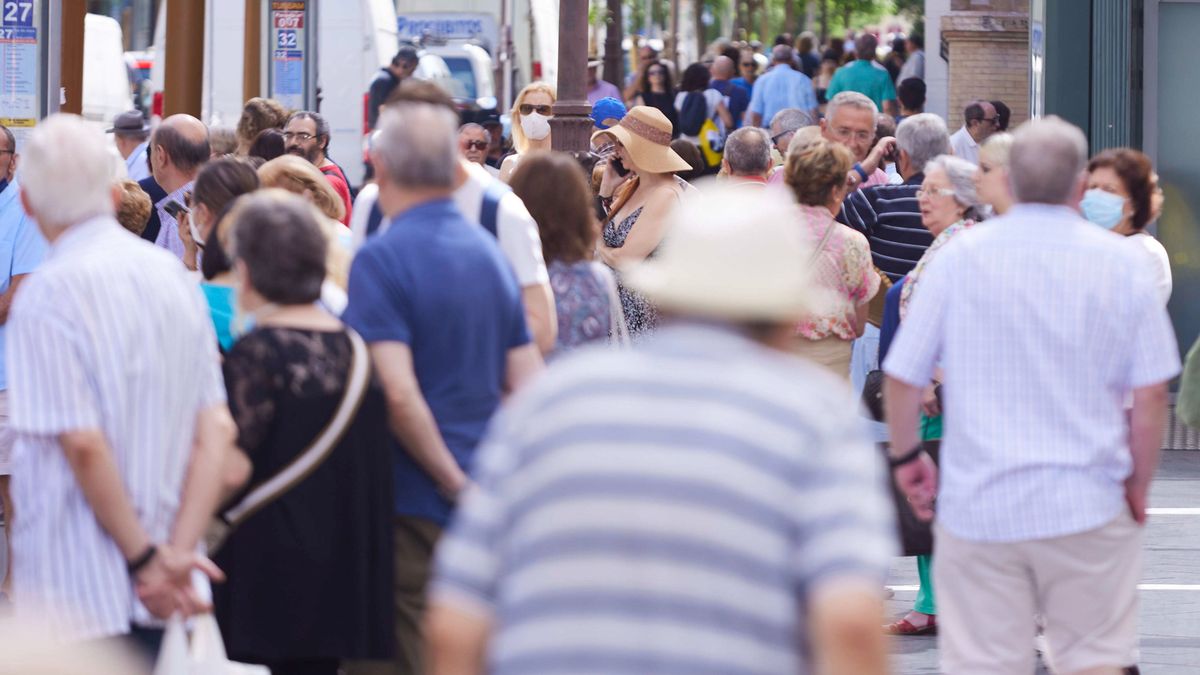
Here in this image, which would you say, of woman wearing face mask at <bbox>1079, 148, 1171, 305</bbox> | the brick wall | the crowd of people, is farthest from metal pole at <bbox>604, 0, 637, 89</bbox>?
the crowd of people

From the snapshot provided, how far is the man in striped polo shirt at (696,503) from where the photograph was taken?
2803mm

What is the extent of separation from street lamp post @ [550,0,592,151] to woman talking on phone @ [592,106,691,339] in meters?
3.24

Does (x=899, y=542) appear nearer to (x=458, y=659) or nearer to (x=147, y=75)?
(x=458, y=659)

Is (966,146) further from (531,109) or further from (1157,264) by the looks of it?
(1157,264)

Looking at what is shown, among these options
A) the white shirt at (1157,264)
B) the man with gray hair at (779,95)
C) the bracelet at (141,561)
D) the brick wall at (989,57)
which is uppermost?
the brick wall at (989,57)

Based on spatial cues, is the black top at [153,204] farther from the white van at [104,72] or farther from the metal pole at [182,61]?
the white van at [104,72]

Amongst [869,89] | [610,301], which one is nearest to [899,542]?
[610,301]

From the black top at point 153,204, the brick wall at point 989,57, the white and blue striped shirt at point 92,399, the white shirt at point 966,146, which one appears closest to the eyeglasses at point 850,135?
the white shirt at point 966,146

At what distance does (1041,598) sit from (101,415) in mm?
2312

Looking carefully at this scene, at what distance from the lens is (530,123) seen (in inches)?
427

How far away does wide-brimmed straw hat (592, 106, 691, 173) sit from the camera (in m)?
8.48

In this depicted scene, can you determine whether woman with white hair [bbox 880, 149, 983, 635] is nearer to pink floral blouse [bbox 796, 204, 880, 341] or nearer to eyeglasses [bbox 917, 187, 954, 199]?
eyeglasses [bbox 917, 187, 954, 199]

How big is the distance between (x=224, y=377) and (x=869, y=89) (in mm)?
16149

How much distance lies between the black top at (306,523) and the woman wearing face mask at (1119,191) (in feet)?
9.64
